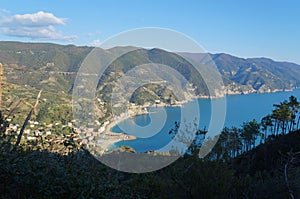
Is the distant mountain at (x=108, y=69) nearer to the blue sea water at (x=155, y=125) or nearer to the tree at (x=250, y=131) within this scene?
the blue sea water at (x=155, y=125)

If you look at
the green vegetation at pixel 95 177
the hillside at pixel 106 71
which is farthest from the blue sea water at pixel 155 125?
the hillside at pixel 106 71

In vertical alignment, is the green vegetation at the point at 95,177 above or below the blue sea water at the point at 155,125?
above

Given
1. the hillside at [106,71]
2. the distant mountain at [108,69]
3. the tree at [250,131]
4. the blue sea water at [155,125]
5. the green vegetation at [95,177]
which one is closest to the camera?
the green vegetation at [95,177]

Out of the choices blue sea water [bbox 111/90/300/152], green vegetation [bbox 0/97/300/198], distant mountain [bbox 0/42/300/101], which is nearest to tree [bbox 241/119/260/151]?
blue sea water [bbox 111/90/300/152]

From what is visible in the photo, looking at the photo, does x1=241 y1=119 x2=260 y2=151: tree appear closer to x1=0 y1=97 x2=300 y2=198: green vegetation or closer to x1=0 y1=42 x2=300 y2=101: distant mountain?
x1=0 y1=42 x2=300 y2=101: distant mountain

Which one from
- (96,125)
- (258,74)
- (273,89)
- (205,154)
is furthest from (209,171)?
(258,74)

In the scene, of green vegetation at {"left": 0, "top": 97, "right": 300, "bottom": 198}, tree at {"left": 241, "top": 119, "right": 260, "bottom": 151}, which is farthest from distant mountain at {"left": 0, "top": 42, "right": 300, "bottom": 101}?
tree at {"left": 241, "top": 119, "right": 260, "bottom": 151}

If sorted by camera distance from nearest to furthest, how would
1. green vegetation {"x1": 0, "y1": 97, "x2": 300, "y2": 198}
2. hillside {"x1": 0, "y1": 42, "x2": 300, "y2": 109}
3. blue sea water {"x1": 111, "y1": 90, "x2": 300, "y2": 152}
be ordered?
green vegetation {"x1": 0, "y1": 97, "x2": 300, "y2": 198}, blue sea water {"x1": 111, "y1": 90, "x2": 300, "y2": 152}, hillside {"x1": 0, "y1": 42, "x2": 300, "y2": 109}

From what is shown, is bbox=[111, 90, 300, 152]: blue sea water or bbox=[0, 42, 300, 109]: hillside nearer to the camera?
bbox=[111, 90, 300, 152]: blue sea water

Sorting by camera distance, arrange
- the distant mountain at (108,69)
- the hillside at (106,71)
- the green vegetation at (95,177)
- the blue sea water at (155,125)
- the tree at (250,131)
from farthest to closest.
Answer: the hillside at (106,71) → the tree at (250,131) → the distant mountain at (108,69) → the blue sea water at (155,125) → the green vegetation at (95,177)

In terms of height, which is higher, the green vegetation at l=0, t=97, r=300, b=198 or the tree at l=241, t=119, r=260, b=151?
the green vegetation at l=0, t=97, r=300, b=198

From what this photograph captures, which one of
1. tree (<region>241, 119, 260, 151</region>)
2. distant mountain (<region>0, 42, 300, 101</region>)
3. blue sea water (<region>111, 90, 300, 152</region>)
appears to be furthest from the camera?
tree (<region>241, 119, 260, 151</region>)
